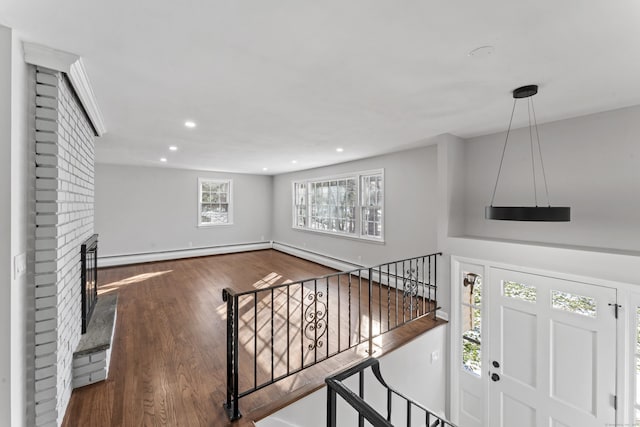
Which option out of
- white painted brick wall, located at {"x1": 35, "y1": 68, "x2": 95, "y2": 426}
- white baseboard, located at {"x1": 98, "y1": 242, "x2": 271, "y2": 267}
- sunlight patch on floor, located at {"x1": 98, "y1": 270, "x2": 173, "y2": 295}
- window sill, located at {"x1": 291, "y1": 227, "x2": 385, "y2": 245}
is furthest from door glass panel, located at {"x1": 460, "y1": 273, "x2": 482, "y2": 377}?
white baseboard, located at {"x1": 98, "y1": 242, "x2": 271, "y2": 267}

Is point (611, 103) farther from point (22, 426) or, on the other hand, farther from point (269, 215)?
point (269, 215)

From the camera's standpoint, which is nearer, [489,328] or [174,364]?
[174,364]

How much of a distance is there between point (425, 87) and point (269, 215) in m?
7.11

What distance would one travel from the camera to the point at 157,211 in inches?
274

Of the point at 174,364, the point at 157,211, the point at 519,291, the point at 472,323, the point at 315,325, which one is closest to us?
the point at 315,325

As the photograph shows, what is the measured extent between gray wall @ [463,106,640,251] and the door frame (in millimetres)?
477

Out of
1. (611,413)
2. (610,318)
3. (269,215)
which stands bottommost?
(611,413)

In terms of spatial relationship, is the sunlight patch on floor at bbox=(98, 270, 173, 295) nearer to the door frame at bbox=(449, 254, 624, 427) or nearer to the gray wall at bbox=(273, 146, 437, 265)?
the gray wall at bbox=(273, 146, 437, 265)

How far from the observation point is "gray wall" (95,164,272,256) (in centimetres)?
636

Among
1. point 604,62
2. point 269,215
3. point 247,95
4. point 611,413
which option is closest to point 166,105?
point 247,95

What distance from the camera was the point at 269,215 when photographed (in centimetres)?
880

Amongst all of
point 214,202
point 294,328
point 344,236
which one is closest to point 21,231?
point 294,328

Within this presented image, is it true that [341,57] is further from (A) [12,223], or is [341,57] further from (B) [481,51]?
(A) [12,223]

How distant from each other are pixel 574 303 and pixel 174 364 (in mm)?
4024
